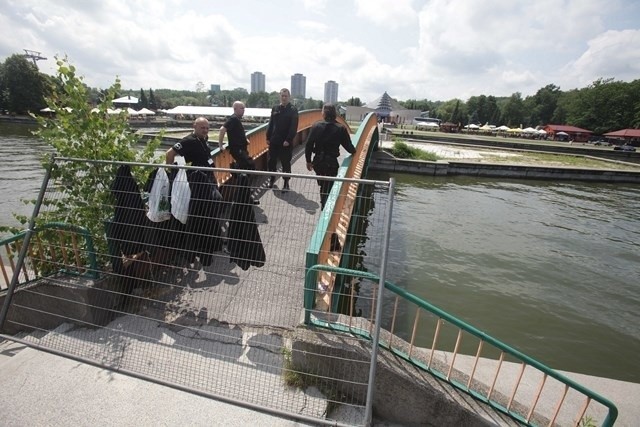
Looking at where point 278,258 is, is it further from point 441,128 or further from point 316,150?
point 441,128

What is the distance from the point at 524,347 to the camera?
608cm

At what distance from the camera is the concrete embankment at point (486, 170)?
73.4ft

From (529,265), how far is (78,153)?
10.6 meters

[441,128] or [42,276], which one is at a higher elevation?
[441,128]

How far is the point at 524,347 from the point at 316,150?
16.8 ft

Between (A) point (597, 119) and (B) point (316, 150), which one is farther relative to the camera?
(A) point (597, 119)

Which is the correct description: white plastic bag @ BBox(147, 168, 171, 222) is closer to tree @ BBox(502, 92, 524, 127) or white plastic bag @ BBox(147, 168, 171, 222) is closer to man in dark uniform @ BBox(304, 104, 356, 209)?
man in dark uniform @ BBox(304, 104, 356, 209)

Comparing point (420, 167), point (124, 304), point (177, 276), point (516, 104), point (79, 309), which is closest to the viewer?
point (79, 309)

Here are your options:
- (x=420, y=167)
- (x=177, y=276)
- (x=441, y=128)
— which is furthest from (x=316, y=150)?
(x=441, y=128)

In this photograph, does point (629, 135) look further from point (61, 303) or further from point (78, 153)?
point (61, 303)

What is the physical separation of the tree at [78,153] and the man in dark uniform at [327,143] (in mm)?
2848

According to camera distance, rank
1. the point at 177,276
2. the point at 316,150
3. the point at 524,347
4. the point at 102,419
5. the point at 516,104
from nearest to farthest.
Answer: the point at 102,419, the point at 177,276, the point at 316,150, the point at 524,347, the point at 516,104

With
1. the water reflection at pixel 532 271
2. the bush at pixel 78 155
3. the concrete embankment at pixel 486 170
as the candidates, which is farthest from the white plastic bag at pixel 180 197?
the concrete embankment at pixel 486 170

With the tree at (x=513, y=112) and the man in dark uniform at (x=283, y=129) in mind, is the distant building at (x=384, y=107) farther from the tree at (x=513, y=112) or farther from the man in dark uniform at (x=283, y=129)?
the man in dark uniform at (x=283, y=129)
